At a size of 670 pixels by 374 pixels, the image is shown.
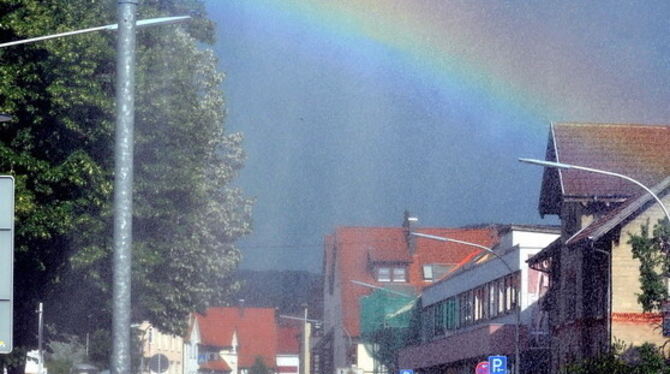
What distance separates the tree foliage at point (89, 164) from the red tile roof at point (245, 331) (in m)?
152

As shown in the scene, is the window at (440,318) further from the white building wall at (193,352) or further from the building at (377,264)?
the white building wall at (193,352)

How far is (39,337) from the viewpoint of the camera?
38281mm

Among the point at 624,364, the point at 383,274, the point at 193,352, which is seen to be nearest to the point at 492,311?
the point at 624,364

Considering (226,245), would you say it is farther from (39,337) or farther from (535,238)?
(535,238)

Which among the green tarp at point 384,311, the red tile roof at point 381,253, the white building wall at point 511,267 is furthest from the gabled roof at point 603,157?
the red tile roof at point 381,253

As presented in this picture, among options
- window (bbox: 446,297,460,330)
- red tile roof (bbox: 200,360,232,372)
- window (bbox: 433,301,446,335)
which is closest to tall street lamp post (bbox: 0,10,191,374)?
window (bbox: 446,297,460,330)

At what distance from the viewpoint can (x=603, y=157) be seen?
55.8 metres

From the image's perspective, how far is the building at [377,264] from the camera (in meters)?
122

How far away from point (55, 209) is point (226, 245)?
1469cm

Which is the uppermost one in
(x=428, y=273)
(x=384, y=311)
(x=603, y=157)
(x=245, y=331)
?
(x=428, y=273)

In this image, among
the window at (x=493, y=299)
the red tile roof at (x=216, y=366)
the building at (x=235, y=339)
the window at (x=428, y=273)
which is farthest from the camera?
the building at (x=235, y=339)

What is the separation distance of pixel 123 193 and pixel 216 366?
176 m

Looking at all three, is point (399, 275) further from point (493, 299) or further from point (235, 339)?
point (235, 339)

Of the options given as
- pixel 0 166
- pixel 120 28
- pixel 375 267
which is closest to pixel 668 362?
pixel 0 166
